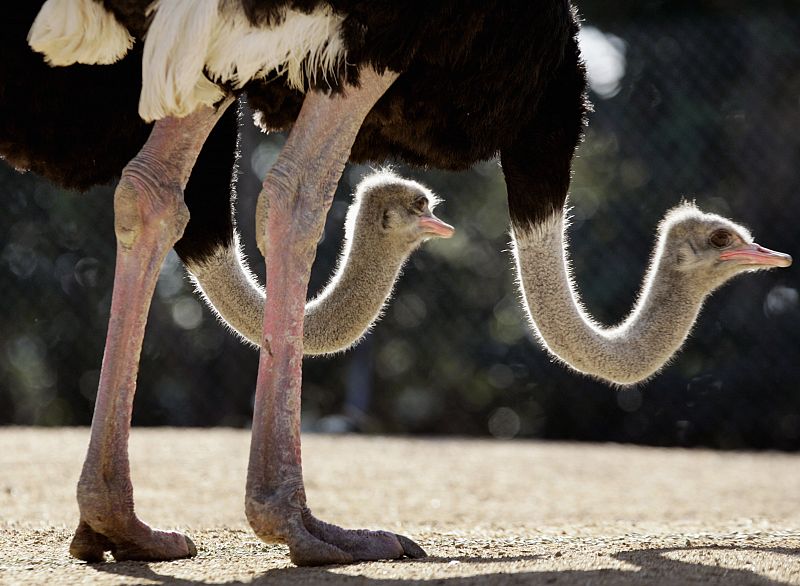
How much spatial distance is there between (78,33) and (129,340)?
72 cm

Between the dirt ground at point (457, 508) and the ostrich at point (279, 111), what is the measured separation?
132 millimetres

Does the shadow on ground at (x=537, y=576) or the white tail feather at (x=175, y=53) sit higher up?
the white tail feather at (x=175, y=53)

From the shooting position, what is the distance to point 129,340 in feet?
9.45

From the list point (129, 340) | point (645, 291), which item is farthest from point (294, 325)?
point (645, 291)

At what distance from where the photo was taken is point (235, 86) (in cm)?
291

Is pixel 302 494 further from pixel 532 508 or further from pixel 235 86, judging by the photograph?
pixel 532 508

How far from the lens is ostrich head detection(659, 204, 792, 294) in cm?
391

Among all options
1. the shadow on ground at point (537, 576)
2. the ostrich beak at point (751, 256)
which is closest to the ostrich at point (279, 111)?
the shadow on ground at point (537, 576)

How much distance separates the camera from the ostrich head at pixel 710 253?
12.8 feet

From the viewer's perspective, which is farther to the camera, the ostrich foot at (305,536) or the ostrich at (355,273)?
the ostrich at (355,273)

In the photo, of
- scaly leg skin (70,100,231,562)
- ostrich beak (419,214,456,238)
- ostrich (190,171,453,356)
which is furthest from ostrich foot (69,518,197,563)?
ostrich beak (419,214,456,238)

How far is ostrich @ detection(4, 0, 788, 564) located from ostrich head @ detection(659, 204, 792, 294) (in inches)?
35.8

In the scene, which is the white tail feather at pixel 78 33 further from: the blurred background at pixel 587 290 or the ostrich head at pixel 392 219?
the blurred background at pixel 587 290

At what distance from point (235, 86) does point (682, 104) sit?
233 inches
